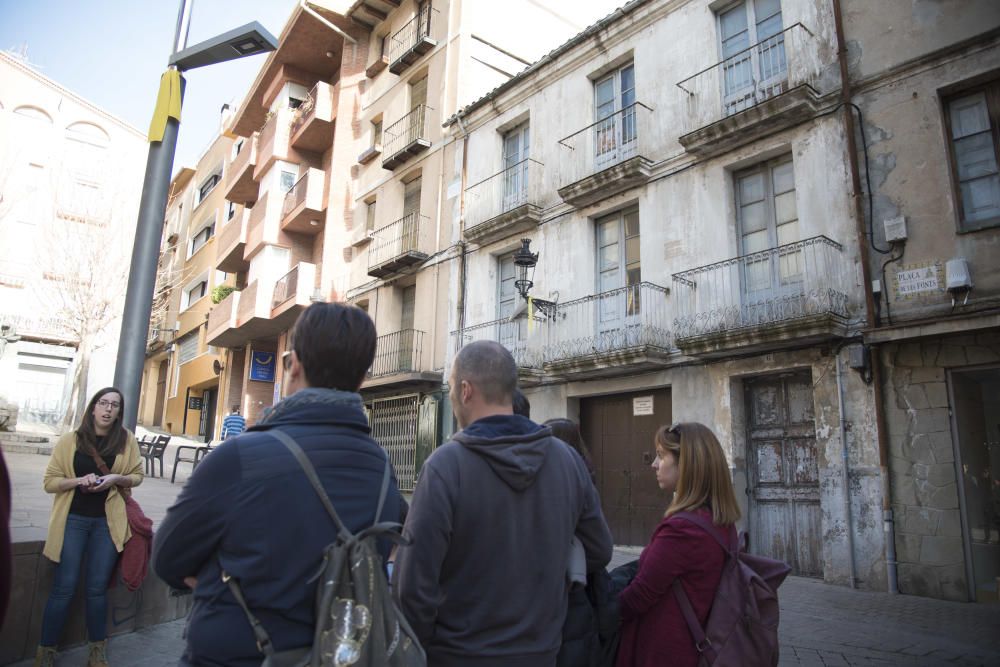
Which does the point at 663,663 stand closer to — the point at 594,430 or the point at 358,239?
the point at 594,430

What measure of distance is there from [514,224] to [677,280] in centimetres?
474

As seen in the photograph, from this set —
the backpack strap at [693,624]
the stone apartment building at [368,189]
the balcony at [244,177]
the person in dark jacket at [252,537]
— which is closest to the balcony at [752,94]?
the stone apartment building at [368,189]

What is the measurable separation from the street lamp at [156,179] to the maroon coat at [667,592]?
3.64 meters

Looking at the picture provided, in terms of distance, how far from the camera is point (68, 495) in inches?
171

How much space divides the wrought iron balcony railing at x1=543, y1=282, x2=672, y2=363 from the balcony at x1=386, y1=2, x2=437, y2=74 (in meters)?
9.67

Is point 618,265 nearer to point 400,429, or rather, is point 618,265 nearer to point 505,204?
point 505,204

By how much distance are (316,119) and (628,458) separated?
15587 mm

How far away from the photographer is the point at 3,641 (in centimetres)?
438

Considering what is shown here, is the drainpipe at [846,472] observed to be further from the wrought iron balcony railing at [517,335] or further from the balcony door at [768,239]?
the wrought iron balcony railing at [517,335]

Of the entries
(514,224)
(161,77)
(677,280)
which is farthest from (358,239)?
(161,77)

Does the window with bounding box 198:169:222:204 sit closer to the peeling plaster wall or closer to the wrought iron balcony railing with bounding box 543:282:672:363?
the wrought iron balcony railing with bounding box 543:282:672:363

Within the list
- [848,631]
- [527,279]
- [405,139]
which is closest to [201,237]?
[405,139]

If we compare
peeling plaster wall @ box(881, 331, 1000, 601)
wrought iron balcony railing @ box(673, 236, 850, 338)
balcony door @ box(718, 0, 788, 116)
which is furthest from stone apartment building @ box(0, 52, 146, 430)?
peeling plaster wall @ box(881, 331, 1000, 601)

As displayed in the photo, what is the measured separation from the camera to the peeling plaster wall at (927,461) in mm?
8023
